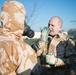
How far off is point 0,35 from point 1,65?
388mm

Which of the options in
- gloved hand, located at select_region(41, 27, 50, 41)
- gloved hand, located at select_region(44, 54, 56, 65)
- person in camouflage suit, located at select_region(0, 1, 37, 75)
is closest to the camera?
person in camouflage suit, located at select_region(0, 1, 37, 75)

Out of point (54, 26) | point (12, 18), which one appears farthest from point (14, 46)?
point (54, 26)

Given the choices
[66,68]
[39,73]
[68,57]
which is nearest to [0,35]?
[39,73]

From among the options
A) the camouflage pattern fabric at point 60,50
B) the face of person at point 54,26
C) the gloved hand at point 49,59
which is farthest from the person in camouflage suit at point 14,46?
the face of person at point 54,26

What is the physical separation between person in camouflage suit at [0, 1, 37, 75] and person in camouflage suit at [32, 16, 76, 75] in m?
1.36

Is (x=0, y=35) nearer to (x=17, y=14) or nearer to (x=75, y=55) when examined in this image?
(x=17, y=14)

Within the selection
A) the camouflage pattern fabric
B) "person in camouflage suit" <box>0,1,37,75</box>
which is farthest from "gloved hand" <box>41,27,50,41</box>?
"person in camouflage suit" <box>0,1,37,75</box>

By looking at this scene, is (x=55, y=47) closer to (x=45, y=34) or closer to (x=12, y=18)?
(x=45, y=34)

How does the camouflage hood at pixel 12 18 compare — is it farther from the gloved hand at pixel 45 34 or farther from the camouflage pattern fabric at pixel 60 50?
Result: the gloved hand at pixel 45 34

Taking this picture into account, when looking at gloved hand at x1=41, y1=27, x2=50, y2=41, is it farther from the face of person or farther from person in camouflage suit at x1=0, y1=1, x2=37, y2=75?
person in camouflage suit at x1=0, y1=1, x2=37, y2=75

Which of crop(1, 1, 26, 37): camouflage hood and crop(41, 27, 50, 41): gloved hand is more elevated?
crop(1, 1, 26, 37): camouflage hood

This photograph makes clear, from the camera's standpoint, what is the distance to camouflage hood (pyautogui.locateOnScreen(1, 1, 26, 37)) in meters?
2.69

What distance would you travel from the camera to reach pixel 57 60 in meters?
4.08

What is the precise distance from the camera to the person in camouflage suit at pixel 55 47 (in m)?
4.09
